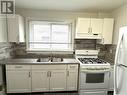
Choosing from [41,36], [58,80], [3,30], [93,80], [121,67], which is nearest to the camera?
[121,67]

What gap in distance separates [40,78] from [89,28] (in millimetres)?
1726

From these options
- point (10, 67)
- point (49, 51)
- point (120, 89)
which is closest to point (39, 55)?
point (49, 51)

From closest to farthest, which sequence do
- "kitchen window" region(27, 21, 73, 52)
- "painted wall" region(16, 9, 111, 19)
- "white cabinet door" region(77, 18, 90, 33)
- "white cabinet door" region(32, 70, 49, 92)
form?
"white cabinet door" region(32, 70, 49, 92)
"white cabinet door" region(77, 18, 90, 33)
"painted wall" region(16, 9, 111, 19)
"kitchen window" region(27, 21, 73, 52)

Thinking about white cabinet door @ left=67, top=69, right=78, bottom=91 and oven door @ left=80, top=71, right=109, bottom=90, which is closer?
oven door @ left=80, top=71, right=109, bottom=90

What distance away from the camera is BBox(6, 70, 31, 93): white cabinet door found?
254 centimetres

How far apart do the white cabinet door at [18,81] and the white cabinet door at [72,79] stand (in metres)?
0.92

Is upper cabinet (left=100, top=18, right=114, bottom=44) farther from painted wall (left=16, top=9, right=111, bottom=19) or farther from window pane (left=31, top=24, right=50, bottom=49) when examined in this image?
window pane (left=31, top=24, right=50, bottom=49)

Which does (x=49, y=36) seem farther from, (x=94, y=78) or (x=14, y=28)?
(x=94, y=78)

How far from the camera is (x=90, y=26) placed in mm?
2902

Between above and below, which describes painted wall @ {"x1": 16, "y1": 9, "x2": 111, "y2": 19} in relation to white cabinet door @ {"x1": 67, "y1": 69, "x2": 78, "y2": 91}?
above

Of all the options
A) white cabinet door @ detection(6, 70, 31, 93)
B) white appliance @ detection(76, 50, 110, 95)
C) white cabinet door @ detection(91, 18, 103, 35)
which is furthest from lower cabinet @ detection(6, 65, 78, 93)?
white cabinet door @ detection(91, 18, 103, 35)

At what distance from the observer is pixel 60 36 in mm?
3268

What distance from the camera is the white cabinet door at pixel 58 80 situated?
266 centimetres

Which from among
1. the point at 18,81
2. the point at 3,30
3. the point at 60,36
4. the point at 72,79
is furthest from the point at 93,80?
the point at 3,30
